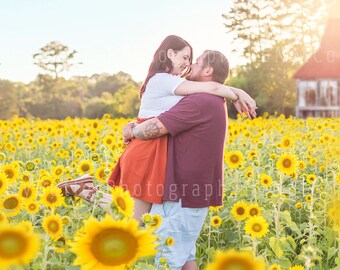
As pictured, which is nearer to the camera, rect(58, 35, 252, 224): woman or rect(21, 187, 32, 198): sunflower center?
rect(21, 187, 32, 198): sunflower center

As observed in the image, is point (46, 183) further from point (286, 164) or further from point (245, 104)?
point (286, 164)

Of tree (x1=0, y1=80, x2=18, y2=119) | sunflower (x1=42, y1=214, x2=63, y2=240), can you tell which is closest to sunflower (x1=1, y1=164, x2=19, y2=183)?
sunflower (x1=42, y1=214, x2=63, y2=240)

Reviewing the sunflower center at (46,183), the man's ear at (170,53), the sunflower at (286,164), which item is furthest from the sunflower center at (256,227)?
the sunflower center at (46,183)

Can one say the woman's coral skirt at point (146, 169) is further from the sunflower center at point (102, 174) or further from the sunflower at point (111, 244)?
the sunflower at point (111, 244)

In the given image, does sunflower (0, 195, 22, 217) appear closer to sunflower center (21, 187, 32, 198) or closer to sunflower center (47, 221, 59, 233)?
sunflower center (21, 187, 32, 198)

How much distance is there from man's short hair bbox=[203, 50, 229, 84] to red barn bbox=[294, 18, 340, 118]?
1958 centimetres

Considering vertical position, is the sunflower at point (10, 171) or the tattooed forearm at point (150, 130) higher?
the tattooed forearm at point (150, 130)

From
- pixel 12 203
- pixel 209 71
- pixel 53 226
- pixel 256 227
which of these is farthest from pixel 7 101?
pixel 53 226

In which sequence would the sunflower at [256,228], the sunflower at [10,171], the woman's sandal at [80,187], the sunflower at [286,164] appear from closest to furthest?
the sunflower at [256,228] < the sunflower at [10,171] < the woman's sandal at [80,187] < the sunflower at [286,164]

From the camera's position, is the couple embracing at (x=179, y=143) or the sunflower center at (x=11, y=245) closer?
the sunflower center at (x=11, y=245)

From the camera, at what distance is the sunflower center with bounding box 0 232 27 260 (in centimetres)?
154

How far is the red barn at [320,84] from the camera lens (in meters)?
22.4

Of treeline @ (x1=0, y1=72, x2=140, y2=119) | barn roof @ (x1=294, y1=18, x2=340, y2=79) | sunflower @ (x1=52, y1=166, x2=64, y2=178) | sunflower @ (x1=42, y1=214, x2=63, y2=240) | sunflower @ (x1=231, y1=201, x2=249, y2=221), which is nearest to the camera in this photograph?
sunflower @ (x1=42, y1=214, x2=63, y2=240)

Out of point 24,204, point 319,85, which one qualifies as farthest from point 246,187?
point 319,85
